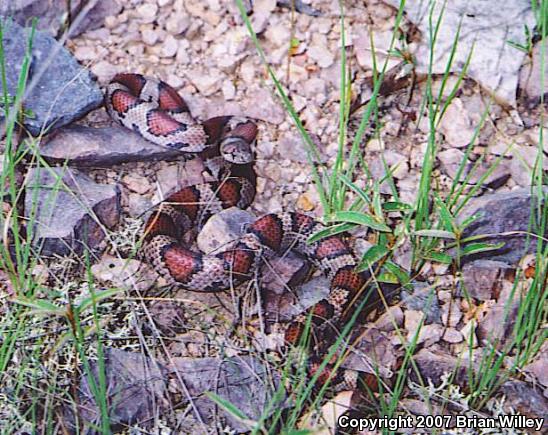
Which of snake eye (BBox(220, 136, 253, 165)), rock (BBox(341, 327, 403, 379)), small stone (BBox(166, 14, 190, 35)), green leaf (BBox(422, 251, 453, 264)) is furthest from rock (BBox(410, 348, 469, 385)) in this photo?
small stone (BBox(166, 14, 190, 35))

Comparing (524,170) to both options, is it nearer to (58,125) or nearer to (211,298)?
(211,298)

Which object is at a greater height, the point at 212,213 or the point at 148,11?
the point at 148,11

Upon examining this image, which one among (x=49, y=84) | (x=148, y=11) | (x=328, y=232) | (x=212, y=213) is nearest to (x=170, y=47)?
(x=148, y=11)

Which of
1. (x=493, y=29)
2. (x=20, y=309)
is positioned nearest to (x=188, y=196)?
(x=20, y=309)

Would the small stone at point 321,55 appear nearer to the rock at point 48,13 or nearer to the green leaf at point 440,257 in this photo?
the rock at point 48,13

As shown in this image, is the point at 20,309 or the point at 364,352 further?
the point at 364,352

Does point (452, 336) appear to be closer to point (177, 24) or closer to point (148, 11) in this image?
point (177, 24)
